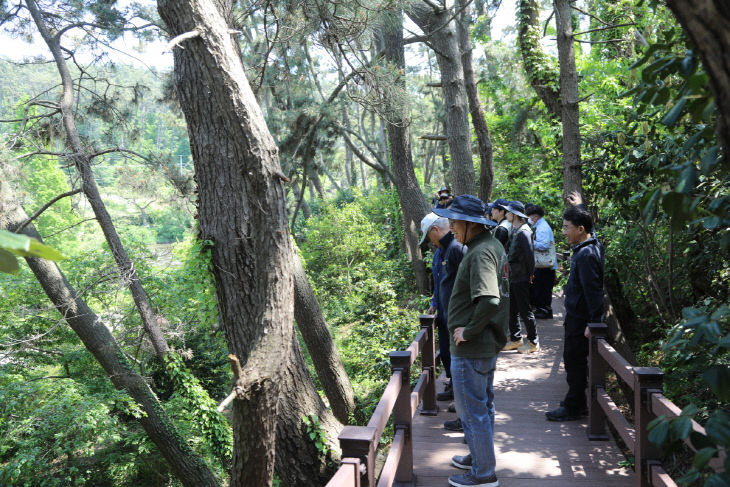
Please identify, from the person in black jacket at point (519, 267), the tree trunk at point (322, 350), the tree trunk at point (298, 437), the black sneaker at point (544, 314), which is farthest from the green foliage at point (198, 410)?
the person in black jacket at point (519, 267)

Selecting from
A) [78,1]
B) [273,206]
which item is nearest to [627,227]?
[273,206]

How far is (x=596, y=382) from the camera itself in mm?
4504

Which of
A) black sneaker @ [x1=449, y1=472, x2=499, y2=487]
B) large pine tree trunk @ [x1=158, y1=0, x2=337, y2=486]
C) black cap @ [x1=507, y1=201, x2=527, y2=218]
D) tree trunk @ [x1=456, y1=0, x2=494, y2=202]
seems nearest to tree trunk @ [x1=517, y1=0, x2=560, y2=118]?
tree trunk @ [x1=456, y1=0, x2=494, y2=202]

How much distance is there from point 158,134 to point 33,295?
230 feet

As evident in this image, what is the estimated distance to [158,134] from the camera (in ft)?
251

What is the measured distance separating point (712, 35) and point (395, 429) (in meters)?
3.29

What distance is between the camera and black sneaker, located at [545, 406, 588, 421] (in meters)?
4.95

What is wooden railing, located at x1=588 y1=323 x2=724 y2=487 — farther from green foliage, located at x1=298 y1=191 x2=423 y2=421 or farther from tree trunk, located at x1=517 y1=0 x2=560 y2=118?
tree trunk, located at x1=517 y1=0 x2=560 y2=118

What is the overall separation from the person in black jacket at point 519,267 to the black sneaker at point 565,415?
167 centimetres

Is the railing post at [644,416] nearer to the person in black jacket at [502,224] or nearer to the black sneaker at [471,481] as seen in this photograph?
the black sneaker at [471,481]

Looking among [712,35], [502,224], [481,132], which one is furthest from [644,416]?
[481,132]

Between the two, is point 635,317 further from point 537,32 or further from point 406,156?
point 406,156

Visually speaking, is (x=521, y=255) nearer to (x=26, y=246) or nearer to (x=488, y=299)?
(x=488, y=299)

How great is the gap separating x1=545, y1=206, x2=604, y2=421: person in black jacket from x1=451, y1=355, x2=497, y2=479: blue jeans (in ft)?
4.78
